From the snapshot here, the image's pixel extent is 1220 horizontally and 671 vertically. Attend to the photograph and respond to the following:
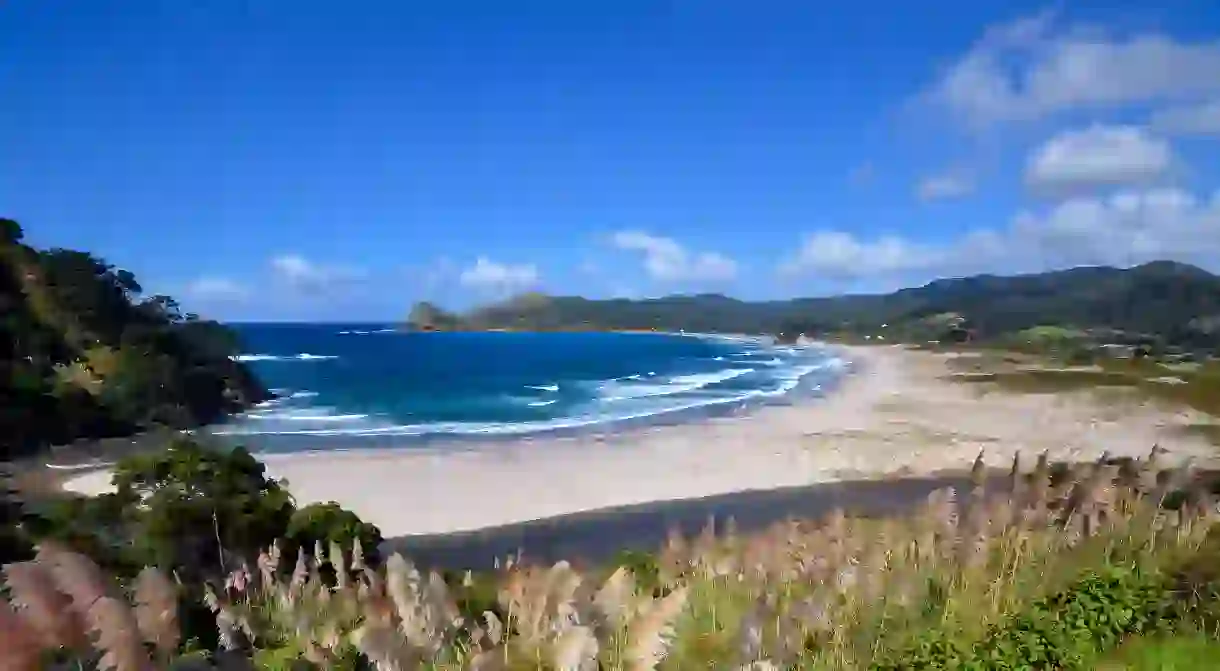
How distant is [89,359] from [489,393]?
19.2m

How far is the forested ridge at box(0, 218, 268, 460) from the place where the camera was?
1675cm

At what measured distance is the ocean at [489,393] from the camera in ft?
87.0

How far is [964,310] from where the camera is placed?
285ft

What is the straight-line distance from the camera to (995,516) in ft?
19.0

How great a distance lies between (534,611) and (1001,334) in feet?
243

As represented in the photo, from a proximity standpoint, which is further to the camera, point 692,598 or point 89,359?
point 89,359

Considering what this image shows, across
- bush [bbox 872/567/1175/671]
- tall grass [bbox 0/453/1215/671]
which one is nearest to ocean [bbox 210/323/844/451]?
tall grass [bbox 0/453/1215/671]

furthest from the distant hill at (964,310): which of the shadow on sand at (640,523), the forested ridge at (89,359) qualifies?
the forested ridge at (89,359)

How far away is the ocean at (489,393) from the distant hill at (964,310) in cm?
1723

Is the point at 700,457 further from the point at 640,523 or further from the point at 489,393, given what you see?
the point at 489,393

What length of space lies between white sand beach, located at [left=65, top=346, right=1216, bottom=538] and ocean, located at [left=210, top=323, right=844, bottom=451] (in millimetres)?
3151

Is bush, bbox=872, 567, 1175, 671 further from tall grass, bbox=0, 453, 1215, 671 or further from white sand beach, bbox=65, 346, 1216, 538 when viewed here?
white sand beach, bbox=65, 346, 1216, 538

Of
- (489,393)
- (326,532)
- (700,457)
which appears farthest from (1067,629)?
(489,393)

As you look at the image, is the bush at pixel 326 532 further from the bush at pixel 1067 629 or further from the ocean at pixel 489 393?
the ocean at pixel 489 393
